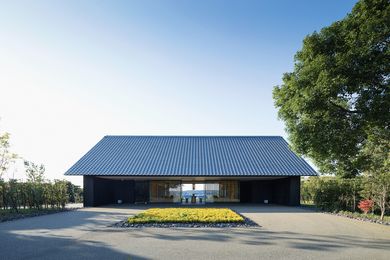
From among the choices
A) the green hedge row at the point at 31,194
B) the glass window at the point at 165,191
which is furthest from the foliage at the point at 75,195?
the green hedge row at the point at 31,194

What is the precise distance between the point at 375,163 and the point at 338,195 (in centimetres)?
458

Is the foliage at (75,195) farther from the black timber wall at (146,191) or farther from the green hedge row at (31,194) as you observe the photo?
the green hedge row at (31,194)

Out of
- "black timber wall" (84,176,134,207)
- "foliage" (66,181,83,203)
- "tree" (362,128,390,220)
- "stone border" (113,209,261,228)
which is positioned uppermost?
"tree" (362,128,390,220)

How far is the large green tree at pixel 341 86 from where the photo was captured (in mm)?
10438

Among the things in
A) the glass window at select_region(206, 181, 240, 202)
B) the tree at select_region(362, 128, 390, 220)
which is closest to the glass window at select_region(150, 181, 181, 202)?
the glass window at select_region(206, 181, 240, 202)

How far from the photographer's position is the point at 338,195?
Answer: 2000 cm

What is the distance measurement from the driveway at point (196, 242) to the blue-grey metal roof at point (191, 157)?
11.2 m

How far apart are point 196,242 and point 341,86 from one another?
660 centimetres

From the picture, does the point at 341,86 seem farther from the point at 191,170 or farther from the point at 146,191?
the point at 146,191

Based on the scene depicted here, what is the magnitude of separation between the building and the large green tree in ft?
38.2

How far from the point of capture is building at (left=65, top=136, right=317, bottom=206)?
79.2ft

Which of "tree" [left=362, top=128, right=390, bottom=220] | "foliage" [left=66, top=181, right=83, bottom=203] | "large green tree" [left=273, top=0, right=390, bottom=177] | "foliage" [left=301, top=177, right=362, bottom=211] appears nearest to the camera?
"large green tree" [left=273, top=0, right=390, bottom=177]

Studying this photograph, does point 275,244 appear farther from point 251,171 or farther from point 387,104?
point 251,171

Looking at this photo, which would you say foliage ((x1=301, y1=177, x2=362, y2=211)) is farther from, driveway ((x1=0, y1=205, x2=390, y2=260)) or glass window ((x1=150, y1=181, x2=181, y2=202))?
glass window ((x1=150, y1=181, x2=181, y2=202))
